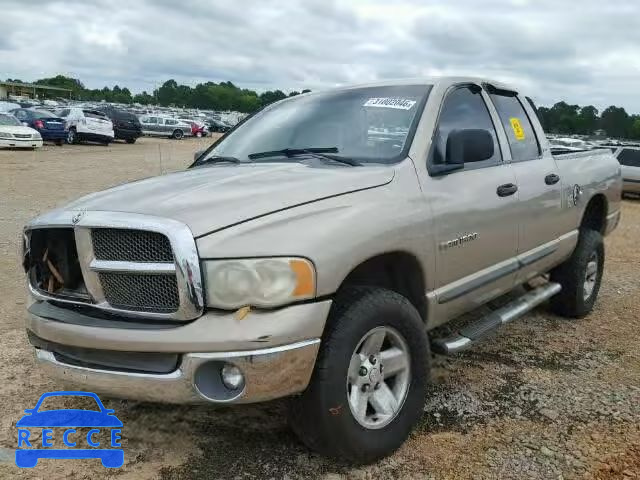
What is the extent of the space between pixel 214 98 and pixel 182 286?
5414 inches

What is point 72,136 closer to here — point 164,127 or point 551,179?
point 164,127

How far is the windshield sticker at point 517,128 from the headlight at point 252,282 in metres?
2.61

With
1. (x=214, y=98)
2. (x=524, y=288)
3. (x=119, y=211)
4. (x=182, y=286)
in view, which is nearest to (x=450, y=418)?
(x=182, y=286)

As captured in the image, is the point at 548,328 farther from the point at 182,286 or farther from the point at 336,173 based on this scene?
the point at 182,286

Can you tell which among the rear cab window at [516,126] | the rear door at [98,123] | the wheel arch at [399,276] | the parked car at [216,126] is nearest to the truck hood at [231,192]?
the wheel arch at [399,276]

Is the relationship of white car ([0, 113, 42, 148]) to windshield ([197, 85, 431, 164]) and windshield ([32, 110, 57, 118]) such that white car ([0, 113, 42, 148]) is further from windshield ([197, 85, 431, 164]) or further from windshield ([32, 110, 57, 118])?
windshield ([197, 85, 431, 164])

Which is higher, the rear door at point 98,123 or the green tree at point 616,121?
the green tree at point 616,121

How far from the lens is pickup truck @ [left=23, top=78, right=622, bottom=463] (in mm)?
2486

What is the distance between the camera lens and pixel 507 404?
145 inches

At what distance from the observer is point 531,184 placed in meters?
4.28

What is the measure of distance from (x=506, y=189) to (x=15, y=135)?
887 inches

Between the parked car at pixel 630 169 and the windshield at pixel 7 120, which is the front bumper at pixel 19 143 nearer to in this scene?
the windshield at pixel 7 120

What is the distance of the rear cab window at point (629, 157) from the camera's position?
1803 centimetres

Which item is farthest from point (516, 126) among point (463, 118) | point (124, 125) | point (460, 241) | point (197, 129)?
point (197, 129)
